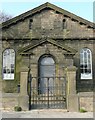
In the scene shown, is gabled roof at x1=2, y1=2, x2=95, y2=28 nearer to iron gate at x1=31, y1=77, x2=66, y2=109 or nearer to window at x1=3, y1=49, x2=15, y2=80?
window at x1=3, y1=49, x2=15, y2=80

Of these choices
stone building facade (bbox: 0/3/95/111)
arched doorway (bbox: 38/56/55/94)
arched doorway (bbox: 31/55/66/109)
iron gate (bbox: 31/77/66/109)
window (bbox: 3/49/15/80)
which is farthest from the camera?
window (bbox: 3/49/15/80)

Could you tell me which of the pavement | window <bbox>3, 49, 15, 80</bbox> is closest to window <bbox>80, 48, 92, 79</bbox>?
window <bbox>3, 49, 15, 80</bbox>

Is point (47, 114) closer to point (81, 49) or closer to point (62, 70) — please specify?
point (62, 70)

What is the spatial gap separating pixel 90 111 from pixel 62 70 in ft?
24.0

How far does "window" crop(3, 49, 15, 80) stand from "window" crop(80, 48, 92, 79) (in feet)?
20.8

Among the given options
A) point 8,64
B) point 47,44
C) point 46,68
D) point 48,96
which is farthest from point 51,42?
point 48,96

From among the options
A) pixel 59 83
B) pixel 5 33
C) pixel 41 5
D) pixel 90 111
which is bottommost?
pixel 90 111

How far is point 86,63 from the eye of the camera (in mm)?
23828

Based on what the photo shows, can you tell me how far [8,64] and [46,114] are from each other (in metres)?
11.0

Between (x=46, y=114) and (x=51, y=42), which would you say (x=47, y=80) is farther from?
(x=46, y=114)

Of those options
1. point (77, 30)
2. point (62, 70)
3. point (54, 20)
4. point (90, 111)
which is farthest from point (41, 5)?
point (90, 111)

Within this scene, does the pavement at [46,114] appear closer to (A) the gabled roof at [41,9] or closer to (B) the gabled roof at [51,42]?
(B) the gabled roof at [51,42]

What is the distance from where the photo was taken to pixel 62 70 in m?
21.8

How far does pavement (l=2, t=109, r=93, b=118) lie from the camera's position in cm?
1295
